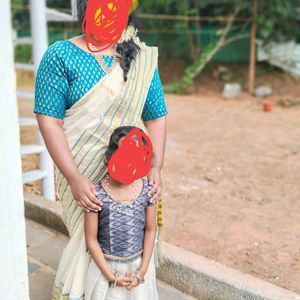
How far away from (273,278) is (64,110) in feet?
4.85

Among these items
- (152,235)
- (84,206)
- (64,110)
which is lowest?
(152,235)

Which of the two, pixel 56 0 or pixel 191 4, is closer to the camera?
pixel 191 4

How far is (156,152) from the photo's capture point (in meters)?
2.06

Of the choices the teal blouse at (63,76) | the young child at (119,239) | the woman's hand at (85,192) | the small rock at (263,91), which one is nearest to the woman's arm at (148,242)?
the young child at (119,239)

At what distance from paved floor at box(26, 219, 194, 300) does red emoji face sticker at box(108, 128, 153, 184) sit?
0.99 m

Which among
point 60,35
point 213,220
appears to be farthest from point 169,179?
point 60,35

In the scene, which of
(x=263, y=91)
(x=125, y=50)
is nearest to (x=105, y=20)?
(x=125, y=50)

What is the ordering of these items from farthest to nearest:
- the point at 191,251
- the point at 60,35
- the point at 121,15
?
the point at 60,35
the point at 191,251
the point at 121,15

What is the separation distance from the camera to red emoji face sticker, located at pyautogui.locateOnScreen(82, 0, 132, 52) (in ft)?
5.82

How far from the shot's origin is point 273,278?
2.57 m

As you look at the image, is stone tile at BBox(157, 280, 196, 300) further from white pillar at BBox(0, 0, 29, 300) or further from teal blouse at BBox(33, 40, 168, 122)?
teal blouse at BBox(33, 40, 168, 122)

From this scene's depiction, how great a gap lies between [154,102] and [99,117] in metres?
0.28

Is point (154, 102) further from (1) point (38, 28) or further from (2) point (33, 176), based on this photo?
(2) point (33, 176)

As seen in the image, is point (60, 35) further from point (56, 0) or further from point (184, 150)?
point (184, 150)
